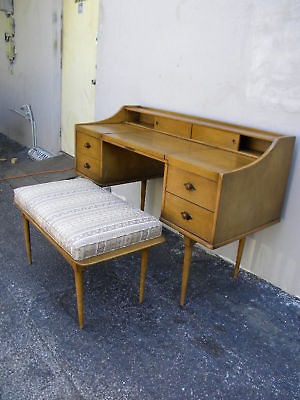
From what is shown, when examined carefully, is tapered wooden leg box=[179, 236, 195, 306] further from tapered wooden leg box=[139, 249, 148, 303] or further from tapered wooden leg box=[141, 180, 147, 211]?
tapered wooden leg box=[141, 180, 147, 211]

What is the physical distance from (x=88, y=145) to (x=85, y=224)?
2.49 ft

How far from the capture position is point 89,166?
223 centimetres

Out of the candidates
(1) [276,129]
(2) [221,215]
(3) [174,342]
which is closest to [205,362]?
(3) [174,342]

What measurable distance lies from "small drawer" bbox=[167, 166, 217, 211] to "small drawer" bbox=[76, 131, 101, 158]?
0.62 m

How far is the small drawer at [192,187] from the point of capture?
1.50 metres

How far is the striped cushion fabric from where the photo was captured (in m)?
1.49

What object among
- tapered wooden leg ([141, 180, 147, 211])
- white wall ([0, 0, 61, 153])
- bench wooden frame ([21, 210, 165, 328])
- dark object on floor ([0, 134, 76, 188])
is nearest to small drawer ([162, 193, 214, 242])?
bench wooden frame ([21, 210, 165, 328])

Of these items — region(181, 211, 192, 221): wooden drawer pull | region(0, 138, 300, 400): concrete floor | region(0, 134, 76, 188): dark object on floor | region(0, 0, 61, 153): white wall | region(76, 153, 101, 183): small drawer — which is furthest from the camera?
region(0, 0, 61, 153): white wall

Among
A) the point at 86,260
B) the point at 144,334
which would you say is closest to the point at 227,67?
the point at 86,260

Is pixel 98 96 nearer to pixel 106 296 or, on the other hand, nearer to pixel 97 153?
pixel 97 153

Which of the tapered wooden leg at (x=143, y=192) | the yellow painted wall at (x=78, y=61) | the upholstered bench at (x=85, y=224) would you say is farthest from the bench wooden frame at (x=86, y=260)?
the yellow painted wall at (x=78, y=61)

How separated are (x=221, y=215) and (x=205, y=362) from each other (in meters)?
0.60

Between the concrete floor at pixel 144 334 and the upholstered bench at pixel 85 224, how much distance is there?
0.15 metres

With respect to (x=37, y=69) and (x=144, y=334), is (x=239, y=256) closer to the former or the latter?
(x=144, y=334)
